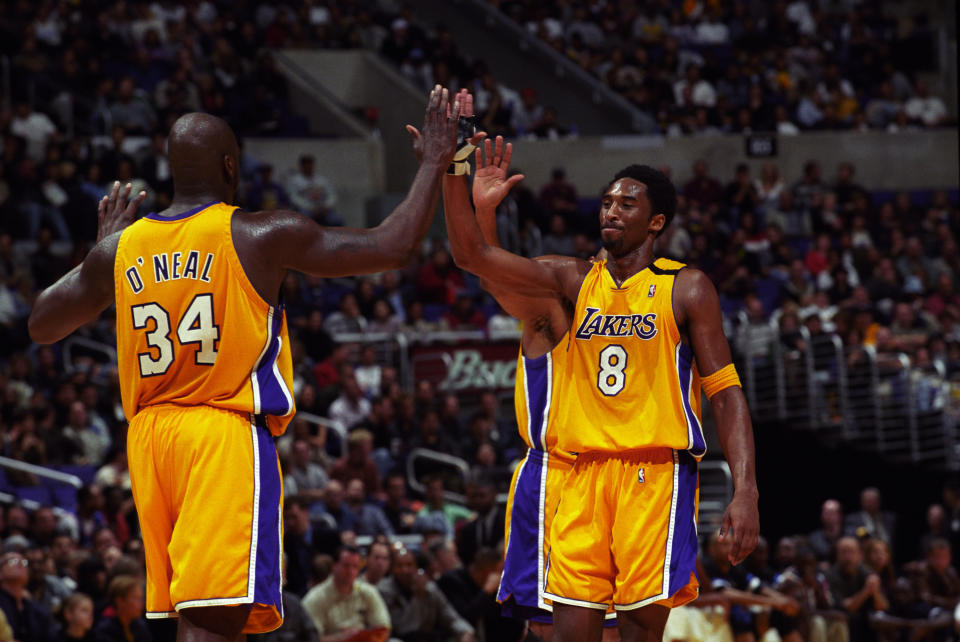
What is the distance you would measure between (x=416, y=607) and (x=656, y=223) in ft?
19.3

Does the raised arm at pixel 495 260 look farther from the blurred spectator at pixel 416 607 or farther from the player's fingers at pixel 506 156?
the blurred spectator at pixel 416 607

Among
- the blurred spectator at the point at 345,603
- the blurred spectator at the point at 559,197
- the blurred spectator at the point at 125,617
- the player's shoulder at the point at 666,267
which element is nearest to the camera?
the player's shoulder at the point at 666,267

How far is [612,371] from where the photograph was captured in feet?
19.6

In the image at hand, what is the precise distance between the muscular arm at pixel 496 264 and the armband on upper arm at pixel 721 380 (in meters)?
0.73

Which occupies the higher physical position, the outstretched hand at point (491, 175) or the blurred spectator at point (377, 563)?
the outstretched hand at point (491, 175)

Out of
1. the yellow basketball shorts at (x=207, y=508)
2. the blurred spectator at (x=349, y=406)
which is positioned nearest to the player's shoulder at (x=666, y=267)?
the yellow basketball shorts at (x=207, y=508)

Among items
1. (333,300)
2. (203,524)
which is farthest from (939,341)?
(203,524)

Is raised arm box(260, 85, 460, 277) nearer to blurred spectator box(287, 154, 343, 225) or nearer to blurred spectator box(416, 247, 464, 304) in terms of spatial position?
blurred spectator box(416, 247, 464, 304)

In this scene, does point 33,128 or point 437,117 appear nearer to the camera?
point 437,117

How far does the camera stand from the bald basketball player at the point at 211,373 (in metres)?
4.82

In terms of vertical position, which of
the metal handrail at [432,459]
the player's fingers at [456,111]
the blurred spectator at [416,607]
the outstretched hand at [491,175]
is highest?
the player's fingers at [456,111]

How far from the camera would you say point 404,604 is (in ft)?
37.4

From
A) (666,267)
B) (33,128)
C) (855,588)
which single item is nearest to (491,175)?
(666,267)

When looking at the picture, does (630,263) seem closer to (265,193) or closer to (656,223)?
(656,223)
